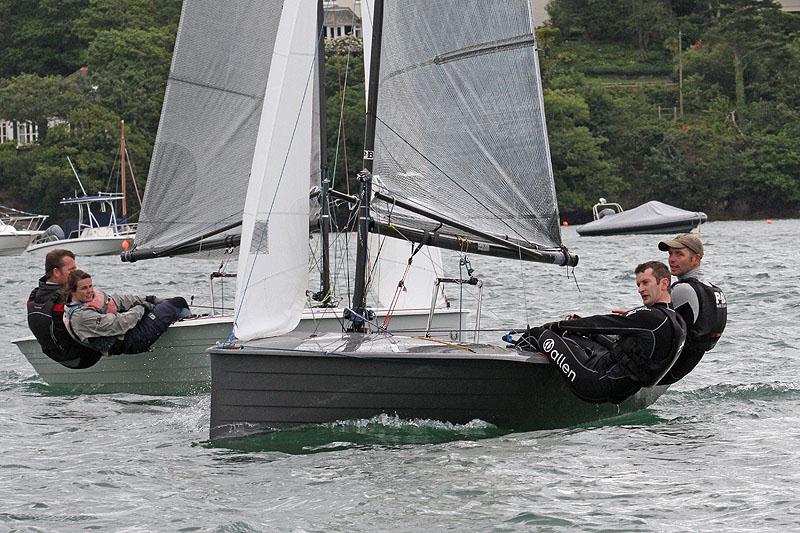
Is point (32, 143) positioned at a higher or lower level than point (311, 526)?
higher

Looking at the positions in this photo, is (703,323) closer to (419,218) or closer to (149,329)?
(419,218)

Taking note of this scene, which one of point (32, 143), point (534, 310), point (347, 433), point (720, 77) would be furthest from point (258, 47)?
point (720, 77)

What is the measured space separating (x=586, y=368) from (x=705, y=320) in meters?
1.12

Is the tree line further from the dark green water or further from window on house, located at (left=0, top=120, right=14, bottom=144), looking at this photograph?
the dark green water

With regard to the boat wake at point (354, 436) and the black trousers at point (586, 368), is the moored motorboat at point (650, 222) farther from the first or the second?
the boat wake at point (354, 436)

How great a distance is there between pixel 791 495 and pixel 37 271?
34644mm

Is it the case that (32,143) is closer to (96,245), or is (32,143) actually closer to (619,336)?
(96,245)

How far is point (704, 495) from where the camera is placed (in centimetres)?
922

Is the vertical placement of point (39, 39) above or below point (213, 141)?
above

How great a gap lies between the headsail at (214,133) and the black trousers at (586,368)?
4.95m

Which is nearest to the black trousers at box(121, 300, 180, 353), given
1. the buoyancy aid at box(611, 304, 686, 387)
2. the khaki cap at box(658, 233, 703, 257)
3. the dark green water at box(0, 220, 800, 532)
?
the dark green water at box(0, 220, 800, 532)

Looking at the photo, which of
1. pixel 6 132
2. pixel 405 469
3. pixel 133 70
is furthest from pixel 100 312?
pixel 6 132

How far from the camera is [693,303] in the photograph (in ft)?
36.4

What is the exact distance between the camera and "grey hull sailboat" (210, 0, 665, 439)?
1046cm
